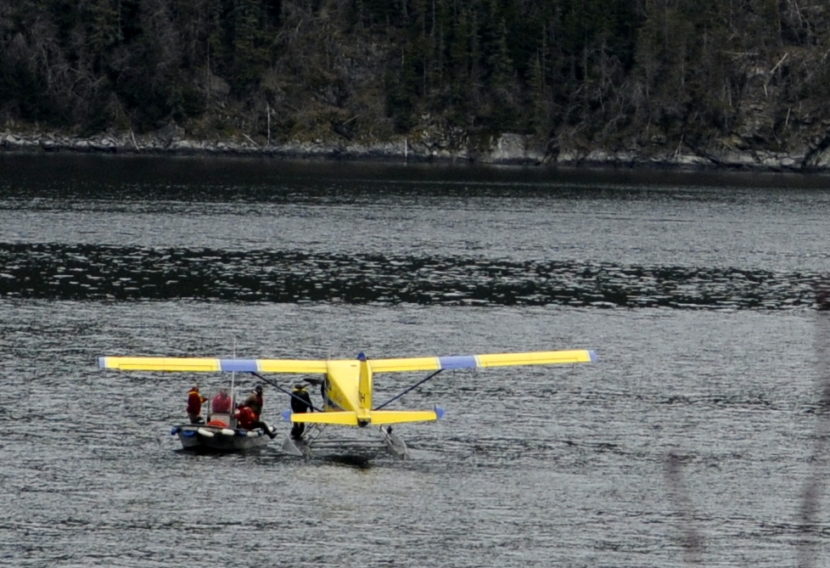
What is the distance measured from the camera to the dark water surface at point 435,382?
30.4m

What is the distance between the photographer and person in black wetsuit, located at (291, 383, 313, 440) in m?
39.2

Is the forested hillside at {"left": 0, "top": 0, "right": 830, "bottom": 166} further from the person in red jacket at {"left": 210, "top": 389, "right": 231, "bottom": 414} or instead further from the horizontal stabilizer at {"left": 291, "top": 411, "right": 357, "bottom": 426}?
the horizontal stabilizer at {"left": 291, "top": 411, "right": 357, "bottom": 426}

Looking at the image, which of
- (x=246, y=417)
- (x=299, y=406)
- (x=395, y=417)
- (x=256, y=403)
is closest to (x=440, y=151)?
(x=299, y=406)

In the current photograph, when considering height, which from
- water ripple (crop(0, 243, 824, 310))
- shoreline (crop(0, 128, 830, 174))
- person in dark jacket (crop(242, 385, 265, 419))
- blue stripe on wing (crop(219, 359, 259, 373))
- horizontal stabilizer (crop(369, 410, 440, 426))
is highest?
blue stripe on wing (crop(219, 359, 259, 373))

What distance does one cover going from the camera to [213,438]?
37781 millimetres

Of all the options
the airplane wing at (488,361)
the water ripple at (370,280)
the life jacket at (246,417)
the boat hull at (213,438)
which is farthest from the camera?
the water ripple at (370,280)

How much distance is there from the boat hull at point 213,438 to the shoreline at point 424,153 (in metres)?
134

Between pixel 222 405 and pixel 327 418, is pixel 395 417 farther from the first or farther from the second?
pixel 222 405

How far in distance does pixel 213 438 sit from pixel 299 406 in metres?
3.47

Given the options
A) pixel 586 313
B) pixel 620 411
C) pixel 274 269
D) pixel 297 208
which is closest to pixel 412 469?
pixel 620 411

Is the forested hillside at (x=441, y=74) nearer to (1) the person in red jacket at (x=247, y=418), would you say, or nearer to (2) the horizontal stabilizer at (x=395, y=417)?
(1) the person in red jacket at (x=247, y=418)

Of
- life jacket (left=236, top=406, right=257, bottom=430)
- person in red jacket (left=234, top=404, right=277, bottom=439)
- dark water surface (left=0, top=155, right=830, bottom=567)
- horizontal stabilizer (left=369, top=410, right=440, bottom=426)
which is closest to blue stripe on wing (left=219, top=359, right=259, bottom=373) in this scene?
person in red jacket (left=234, top=404, right=277, bottom=439)

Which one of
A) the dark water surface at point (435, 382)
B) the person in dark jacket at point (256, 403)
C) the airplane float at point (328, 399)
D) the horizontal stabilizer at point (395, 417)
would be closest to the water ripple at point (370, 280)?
the dark water surface at point (435, 382)

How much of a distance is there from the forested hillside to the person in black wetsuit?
13116cm
